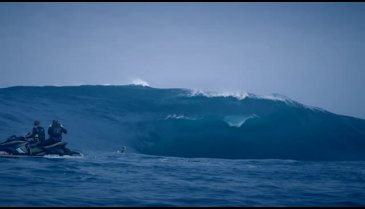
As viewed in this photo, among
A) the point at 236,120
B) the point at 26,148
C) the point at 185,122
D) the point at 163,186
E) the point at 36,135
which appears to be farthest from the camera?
the point at 236,120

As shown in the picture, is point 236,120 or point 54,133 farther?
point 236,120

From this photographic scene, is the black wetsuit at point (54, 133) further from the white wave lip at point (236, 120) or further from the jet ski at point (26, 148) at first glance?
the white wave lip at point (236, 120)

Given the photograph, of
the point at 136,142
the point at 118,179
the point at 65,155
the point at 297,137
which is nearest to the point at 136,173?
the point at 118,179

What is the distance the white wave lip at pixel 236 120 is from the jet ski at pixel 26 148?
9.79 m

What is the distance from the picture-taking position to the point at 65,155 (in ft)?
39.2

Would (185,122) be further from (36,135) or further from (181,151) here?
(36,135)

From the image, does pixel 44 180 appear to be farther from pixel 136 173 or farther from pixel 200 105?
pixel 200 105

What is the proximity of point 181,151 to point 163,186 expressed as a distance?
361 inches

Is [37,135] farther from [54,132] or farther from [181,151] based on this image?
[181,151]

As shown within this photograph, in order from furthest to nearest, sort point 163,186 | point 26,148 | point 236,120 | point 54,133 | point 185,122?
point 236,120
point 185,122
point 54,133
point 26,148
point 163,186

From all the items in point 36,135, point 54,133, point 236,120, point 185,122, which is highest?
point 236,120

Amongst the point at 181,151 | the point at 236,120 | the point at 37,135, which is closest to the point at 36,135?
the point at 37,135

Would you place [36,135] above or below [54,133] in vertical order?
below

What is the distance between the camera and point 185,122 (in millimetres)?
19219
